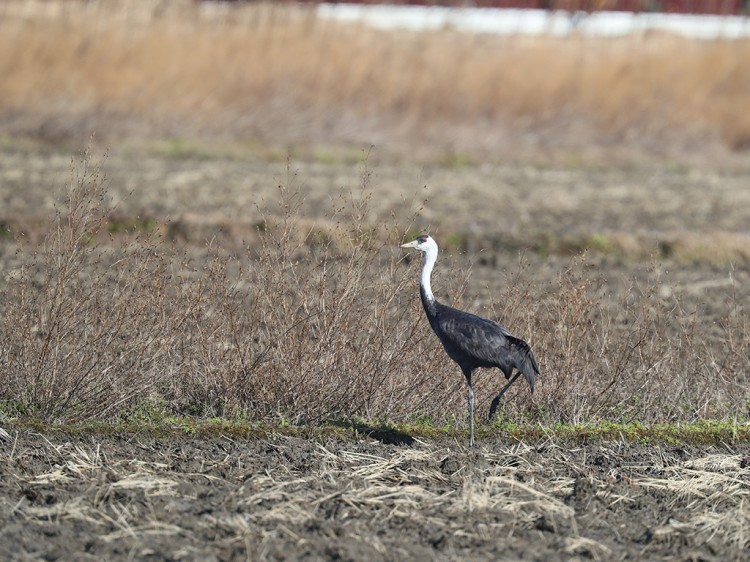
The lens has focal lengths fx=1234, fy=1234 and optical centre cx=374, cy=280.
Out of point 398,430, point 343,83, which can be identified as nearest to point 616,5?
point 343,83

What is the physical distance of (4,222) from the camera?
1211 cm

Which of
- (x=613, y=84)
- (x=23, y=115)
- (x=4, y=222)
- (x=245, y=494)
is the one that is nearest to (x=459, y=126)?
(x=613, y=84)

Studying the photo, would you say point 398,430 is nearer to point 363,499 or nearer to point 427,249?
point 427,249

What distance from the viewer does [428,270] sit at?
6.83m

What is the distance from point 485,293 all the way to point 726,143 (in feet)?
43.5

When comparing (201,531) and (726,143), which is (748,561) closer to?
(201,531)

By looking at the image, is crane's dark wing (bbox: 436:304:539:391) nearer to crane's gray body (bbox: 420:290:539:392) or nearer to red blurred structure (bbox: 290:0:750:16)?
crane's gray body (bbox: 420:290:539:392)

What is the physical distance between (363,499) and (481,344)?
1168mm

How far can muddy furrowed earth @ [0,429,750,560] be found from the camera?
17.0ft

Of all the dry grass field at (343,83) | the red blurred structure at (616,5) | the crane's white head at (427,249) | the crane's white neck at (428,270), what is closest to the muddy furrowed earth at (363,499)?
the crane's white neck at (428,270)

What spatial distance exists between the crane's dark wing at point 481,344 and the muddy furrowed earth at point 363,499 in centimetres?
49

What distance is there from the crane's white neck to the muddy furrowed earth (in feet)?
2.70

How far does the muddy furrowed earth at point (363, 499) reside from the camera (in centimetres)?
518

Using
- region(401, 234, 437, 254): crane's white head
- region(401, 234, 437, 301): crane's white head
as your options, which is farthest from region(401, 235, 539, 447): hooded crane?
region(401, 234, 437, 254): crane's white head
